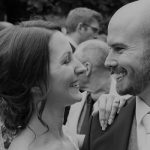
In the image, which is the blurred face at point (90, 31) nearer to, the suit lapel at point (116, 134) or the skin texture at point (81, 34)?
the skin texture at point (81, 34)

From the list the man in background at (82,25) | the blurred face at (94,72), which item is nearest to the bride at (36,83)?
the blurred face at (94,72)

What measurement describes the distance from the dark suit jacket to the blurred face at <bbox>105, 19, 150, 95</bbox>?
6.8 inches

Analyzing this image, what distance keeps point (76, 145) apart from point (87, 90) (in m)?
1.96

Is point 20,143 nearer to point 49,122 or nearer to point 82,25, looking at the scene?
point 49,122

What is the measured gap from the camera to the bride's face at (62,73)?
9.84 feet

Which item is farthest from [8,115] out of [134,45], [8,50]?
[134,45]

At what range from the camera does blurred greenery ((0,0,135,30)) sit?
13.3 meters

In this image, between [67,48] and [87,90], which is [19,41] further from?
[87,90]

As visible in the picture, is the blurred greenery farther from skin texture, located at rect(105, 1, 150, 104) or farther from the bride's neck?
the bride's neck

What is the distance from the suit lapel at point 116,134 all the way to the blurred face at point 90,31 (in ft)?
15.2

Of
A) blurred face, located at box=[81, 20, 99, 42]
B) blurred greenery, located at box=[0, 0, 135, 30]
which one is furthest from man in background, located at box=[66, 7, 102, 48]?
blurred greenery, located at box=[0, 0, 135, 30]

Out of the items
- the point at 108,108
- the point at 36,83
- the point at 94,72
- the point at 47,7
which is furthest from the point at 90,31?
the point at 47,7

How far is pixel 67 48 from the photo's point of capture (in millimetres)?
3051

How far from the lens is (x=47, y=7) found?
1349 centimetres
